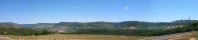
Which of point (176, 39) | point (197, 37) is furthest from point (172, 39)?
point (197, 37)

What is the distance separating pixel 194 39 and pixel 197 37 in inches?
62.6

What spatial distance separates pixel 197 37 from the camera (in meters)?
47.0

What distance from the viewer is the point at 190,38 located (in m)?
45.7

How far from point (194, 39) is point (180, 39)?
179cm

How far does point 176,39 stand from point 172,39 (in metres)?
0.45

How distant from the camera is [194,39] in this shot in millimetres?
45531

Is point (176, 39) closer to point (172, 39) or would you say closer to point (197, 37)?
point (172, 39)

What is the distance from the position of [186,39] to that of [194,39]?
1.05 meters

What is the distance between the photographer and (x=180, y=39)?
44.8 m

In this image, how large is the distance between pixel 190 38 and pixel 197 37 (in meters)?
1.67

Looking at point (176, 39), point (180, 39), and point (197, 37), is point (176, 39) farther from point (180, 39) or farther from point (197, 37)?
point (197, 37)

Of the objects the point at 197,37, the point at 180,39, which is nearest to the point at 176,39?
the point at 180,39

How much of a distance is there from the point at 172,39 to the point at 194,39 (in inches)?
102

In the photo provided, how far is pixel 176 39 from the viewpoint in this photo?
148ft
